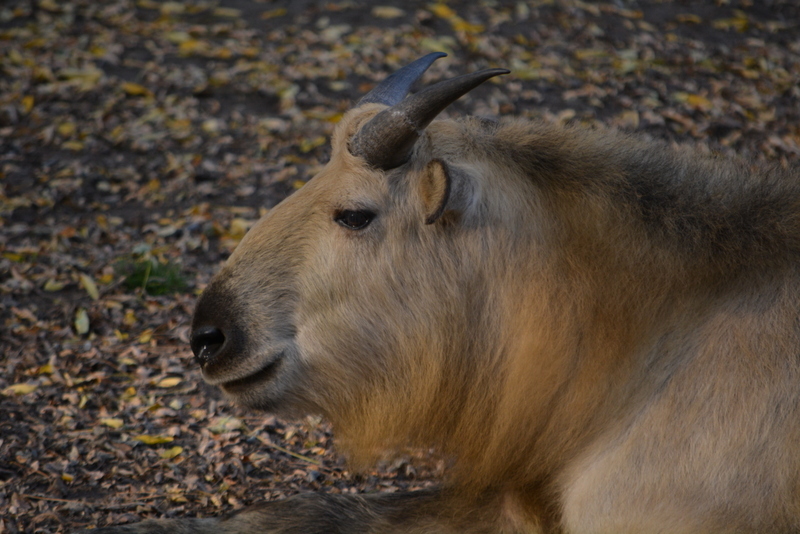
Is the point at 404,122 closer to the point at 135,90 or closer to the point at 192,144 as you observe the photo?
the point at 192,144

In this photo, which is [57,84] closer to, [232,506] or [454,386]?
[232,506]

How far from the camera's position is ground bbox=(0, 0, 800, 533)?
4035mm

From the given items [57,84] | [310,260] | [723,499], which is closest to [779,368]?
[723,499]

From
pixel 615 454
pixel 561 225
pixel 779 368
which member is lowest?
pixel 615 454

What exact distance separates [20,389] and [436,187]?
2.84 meters

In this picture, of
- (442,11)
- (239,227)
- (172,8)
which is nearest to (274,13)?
(172,8)

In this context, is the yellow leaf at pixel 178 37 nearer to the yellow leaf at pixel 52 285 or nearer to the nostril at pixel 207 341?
the yellow leaf at pixel 52 285

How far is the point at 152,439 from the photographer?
4172 millimetres

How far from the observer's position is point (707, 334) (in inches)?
112

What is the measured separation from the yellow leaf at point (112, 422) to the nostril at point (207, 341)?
1.53 m

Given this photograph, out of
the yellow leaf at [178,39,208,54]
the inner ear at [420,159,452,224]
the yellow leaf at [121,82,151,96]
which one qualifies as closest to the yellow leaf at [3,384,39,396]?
the inner ear at [420,159,452,224]

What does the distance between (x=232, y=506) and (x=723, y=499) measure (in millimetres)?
2111

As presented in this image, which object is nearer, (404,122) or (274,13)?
(404,122)

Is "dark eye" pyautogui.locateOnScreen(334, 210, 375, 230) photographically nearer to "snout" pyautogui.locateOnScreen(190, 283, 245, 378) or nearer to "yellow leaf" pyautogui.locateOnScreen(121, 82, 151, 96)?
"snout" pyautogui.locateOnScreen(190, 283, 245, 378)
